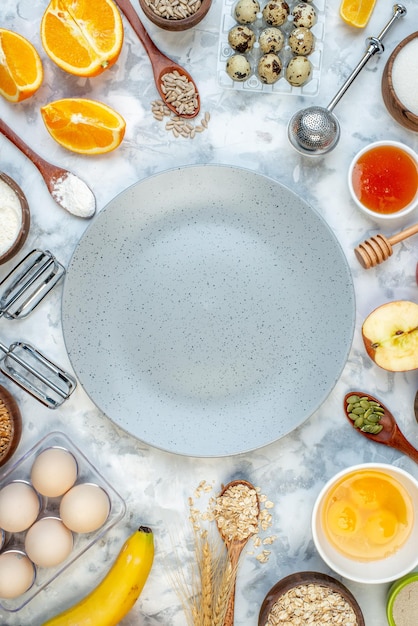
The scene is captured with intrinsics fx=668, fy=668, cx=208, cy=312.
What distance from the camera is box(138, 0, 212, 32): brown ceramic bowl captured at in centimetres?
114

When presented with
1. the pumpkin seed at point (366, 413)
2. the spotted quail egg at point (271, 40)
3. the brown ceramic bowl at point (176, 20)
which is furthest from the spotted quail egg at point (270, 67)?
the pumpkin seed at point (366, 413)

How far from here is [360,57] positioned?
1217 mm

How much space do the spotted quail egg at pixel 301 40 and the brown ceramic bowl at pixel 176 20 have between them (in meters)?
0.16

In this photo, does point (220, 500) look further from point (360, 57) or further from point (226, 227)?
point (360, 57)

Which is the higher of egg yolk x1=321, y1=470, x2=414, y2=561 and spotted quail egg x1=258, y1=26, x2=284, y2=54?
spotted quail egg x1=258, y1=26, x2=284, y2=54

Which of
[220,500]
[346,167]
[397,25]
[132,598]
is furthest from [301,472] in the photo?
[397,25]

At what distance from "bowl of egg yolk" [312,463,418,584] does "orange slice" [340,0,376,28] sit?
794 mm

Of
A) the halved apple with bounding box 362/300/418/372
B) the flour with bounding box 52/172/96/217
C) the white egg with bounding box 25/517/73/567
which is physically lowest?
the halved apple with bounding box 362/300/418/372

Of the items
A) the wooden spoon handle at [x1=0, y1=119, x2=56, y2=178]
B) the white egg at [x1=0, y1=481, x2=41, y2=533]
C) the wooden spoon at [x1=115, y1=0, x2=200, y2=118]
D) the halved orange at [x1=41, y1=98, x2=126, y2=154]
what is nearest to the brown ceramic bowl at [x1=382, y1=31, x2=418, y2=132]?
the wooden spoon at [x1=115, y1=0, x2=200, y2=118]

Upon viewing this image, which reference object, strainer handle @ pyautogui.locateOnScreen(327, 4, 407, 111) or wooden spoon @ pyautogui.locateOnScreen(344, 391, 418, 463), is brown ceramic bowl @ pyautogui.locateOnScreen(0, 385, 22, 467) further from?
strainer handle @ pyautogui.locateOnScreen(327, 4, 407, 111)

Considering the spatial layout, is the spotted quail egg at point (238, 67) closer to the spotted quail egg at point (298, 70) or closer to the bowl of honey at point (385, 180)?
the spotted quail egg at point (298, 70)

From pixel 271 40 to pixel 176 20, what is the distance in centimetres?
17

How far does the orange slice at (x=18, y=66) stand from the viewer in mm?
1157

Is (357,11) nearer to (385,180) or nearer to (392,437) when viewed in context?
(385,180)
